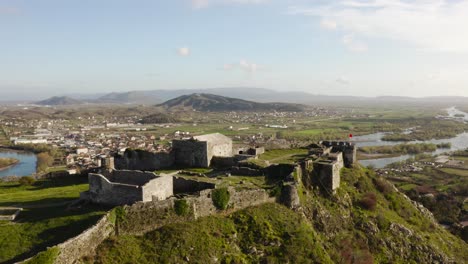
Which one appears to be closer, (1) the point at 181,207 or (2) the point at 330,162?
(1) the point at 181,207

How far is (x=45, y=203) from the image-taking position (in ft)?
86.0

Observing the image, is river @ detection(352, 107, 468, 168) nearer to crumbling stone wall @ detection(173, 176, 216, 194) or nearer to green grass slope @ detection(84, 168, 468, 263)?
green grass slope @ detection(84, 168, 468, 263)

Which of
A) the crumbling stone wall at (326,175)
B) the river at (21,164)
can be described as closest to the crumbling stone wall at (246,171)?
the crumbling stone wall at (326,175)

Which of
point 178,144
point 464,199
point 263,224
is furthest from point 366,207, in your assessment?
point 464,199

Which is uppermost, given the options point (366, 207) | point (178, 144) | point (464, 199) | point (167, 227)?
point (178, 144)

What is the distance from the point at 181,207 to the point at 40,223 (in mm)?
7755

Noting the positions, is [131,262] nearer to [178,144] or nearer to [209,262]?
[209,262]

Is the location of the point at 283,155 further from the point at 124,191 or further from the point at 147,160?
the point at 124,191

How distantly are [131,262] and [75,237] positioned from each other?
2911 millimetres

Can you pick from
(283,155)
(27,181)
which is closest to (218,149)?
(283,155)

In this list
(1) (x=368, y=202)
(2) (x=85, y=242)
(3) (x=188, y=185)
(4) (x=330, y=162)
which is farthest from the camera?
(4) (x=330, y=162)

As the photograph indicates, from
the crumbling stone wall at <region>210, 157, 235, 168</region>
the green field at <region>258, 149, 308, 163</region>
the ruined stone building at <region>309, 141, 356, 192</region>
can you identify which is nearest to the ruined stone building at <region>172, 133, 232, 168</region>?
the crumbling stone wall at <region>210, 157, 235, 168</region>

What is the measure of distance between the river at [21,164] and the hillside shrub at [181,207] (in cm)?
7149

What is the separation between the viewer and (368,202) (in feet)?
120
